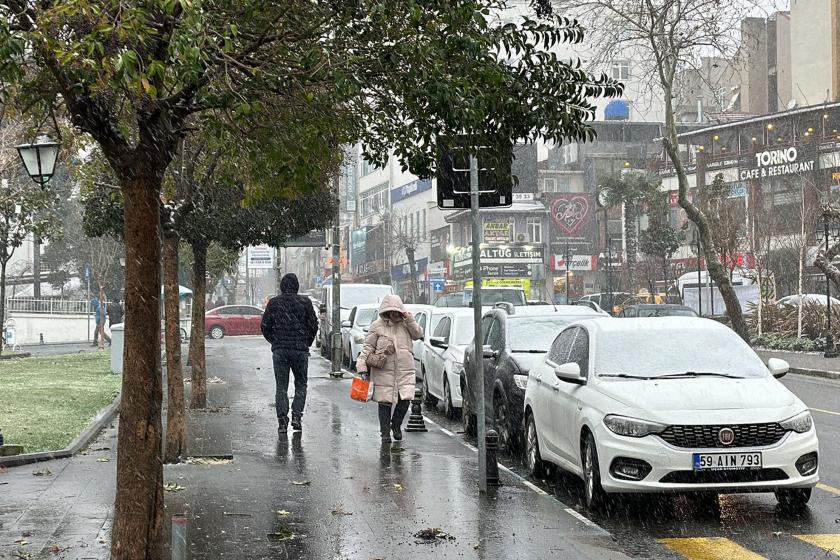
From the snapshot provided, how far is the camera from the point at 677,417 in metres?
8.94

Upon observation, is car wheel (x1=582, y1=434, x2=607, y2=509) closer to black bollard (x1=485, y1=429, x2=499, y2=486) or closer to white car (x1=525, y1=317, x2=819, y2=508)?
white car (x1=525, y1=317, x2=819, y2=508)

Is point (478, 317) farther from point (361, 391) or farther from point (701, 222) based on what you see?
point (701, 222)

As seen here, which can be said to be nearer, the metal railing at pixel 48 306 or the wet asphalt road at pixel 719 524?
the wet asphalt road at pixel 719 524

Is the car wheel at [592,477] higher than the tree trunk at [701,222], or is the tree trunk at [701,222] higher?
the tree trunk at [701,222]

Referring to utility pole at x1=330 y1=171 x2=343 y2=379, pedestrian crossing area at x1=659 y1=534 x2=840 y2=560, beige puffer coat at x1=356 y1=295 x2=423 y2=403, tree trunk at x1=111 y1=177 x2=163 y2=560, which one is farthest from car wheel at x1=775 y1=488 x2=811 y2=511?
utility pole at x1=330 y1=171 x2=343 y2=379

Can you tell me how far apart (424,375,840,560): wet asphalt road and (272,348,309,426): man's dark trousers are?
15.0ft

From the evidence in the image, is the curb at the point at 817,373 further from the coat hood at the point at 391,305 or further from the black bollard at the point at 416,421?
the coat hood at the point at 391,305

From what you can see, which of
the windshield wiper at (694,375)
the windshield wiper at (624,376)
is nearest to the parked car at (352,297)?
the windshield wiper at (624,376)

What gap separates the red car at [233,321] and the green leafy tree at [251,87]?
5006 centimetres

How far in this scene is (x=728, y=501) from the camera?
32.8 ft

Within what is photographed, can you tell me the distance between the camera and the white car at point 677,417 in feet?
29.0

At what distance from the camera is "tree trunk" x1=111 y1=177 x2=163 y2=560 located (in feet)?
22.8

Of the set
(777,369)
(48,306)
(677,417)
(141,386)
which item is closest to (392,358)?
(777,369)

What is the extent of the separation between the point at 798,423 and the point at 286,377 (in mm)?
7595
